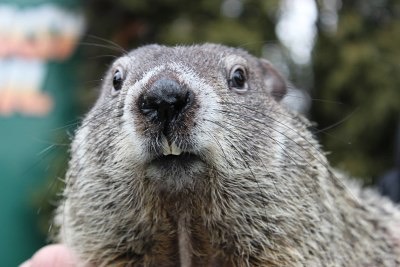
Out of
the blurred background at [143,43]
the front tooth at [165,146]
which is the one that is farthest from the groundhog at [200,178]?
the blurred background at [143,43]

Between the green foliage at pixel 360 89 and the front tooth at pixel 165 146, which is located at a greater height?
the green foliage at pixel 360 89

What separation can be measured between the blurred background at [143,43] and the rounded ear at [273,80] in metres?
3.37

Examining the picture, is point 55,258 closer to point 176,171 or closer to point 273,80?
point 176,171

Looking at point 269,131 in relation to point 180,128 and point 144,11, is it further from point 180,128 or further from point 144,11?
point 144,11

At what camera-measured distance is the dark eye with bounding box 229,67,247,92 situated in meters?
3.04

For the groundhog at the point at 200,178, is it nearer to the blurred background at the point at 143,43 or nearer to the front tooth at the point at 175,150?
the front tooth at the point at 175,150

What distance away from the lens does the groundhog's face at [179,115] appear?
7.69ft

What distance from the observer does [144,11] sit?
7891 millimetres

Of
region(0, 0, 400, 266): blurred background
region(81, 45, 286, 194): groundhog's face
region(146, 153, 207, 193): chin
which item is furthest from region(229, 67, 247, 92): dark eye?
region(0, 0, 400, 266): blurred background

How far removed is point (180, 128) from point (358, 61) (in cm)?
554

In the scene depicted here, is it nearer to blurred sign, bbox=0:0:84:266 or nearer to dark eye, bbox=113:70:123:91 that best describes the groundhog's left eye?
dark eye, bbox=113:70:123:91

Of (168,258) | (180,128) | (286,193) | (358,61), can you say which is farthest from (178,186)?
(358,61)

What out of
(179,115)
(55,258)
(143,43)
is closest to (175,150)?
(179,115)

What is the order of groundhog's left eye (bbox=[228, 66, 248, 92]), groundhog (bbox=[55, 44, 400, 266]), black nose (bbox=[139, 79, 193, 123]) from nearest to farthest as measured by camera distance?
black nose (bbox=[139, 79, 193, 123])
groundhog (bbox=[55, 44, 400, 266])
groundhog's left eye (bbox=[228, 66, 248, 92])
